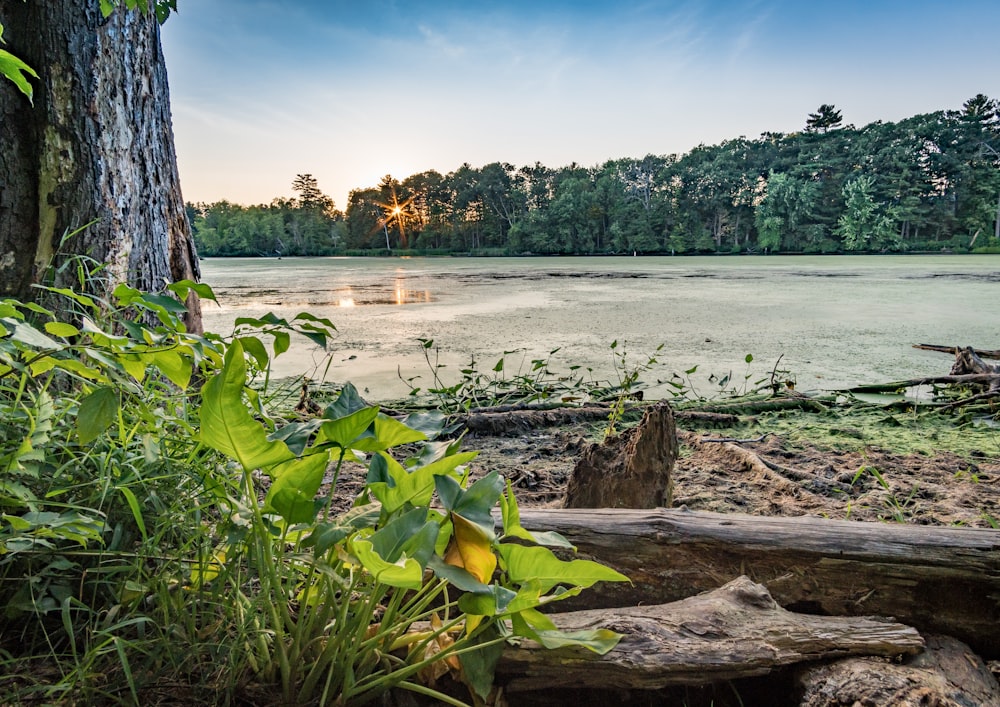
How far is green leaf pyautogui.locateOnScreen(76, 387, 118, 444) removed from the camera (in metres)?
0.54

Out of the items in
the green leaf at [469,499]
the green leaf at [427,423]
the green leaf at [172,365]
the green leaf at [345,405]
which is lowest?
the green leaf at [469,499]

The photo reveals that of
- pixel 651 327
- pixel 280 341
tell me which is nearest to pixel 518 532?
pixel 280 341

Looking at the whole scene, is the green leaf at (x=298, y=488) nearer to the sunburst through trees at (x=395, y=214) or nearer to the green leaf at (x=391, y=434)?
the green leaf at (x=391, y=434)

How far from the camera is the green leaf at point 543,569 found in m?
0.54

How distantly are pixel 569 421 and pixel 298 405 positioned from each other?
1.15 meters

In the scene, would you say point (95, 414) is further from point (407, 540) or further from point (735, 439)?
point (735, 439)

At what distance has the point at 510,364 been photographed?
136 inches

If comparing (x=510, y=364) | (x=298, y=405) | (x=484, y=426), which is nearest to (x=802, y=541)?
(x=484, y=426)

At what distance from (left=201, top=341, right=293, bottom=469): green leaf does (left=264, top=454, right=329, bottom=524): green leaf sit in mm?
24

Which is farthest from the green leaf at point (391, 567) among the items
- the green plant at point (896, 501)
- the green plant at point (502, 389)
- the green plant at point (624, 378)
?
the green plant at point (502, 389)

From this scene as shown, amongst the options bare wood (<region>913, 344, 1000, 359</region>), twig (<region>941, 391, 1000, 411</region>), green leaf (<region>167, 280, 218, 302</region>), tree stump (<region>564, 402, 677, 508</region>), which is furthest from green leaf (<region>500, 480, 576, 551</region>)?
bare wood (<region>913, 344, 1000, 359</region>)

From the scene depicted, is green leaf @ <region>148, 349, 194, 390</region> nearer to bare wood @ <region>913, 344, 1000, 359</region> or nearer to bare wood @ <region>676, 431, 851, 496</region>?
bare wood @ <region>676, 431, 851, 496</region>

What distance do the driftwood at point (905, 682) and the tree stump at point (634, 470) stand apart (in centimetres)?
53

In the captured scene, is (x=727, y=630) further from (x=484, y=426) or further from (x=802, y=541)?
(x=484, y=426)
